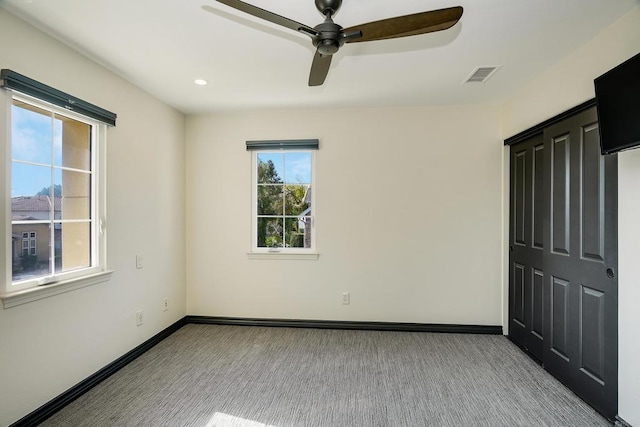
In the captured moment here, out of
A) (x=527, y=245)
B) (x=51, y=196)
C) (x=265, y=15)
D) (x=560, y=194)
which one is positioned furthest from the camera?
(x=527, y=245)

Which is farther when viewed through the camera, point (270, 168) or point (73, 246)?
point (270, 168)

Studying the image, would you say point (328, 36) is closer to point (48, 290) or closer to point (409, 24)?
point (409, 24)

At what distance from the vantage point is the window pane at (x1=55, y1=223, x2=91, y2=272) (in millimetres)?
2256

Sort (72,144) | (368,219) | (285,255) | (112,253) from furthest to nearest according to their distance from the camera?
(285,255) < (368,219) < (112,253) < (72,144)

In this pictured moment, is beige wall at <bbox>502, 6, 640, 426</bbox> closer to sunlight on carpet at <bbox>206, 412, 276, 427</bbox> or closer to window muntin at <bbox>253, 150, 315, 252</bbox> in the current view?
sunlight on carpet at <bbox>206, 412, 276, 427</bbox>

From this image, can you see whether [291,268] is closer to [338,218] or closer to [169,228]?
[338,218]

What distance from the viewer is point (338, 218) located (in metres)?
3.63

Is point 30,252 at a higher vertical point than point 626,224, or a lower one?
lower

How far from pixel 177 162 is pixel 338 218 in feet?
6.46

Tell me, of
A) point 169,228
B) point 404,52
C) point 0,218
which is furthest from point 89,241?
point 404,52

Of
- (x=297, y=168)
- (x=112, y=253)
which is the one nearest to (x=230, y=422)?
→ (x=112, y=253)

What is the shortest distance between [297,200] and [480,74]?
7.25 ft

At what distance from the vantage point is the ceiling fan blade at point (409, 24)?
1.35 meters

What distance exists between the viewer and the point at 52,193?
2.18m
